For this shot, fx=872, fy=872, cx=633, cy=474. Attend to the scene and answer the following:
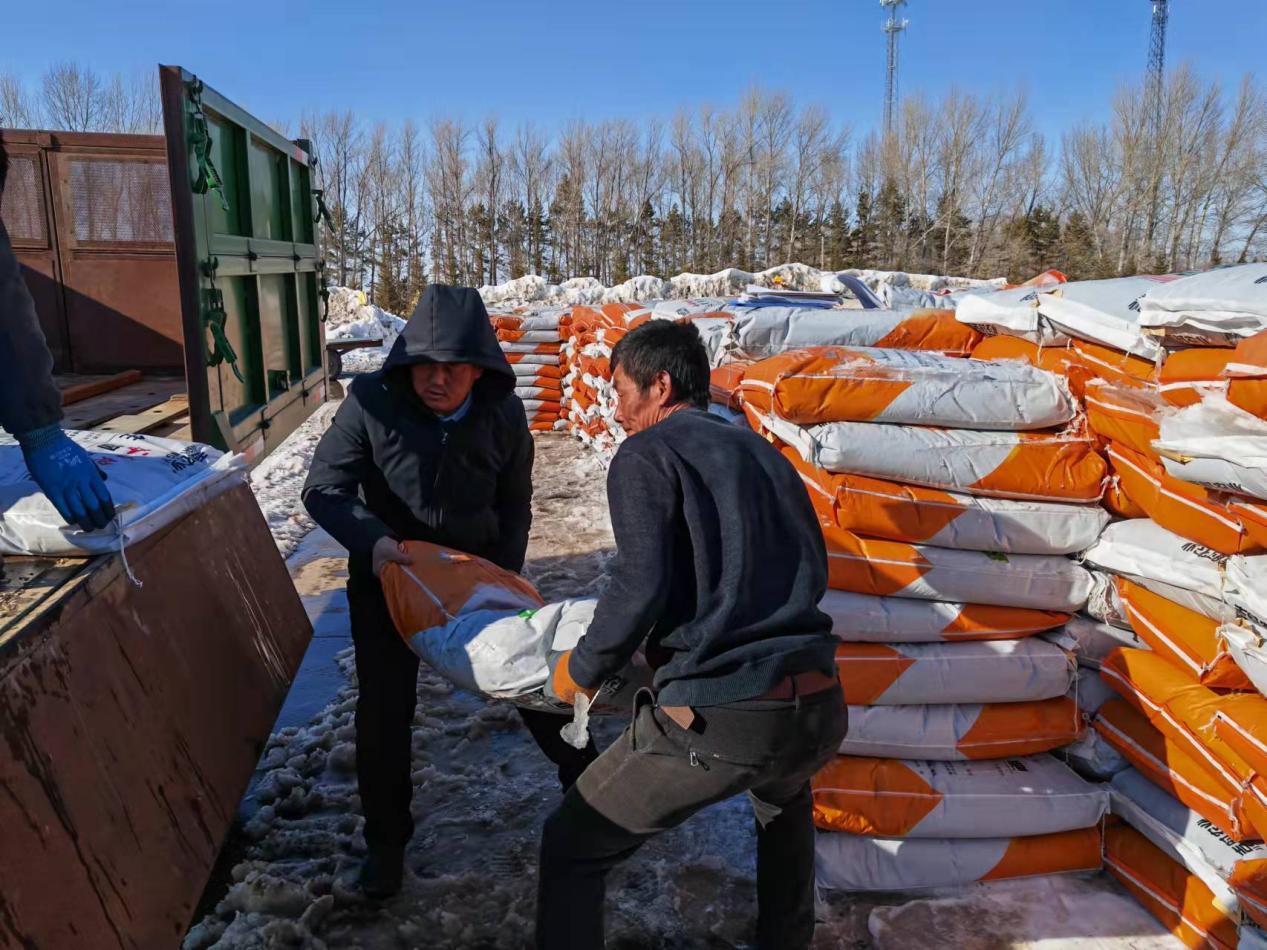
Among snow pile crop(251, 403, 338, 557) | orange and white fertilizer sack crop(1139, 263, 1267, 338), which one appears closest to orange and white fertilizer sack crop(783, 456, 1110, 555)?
orange and white fertilizer sack crop(1139, 263, 1267, 338)

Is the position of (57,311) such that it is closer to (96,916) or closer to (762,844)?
(96,916)

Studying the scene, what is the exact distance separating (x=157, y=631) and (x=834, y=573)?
1824 millimetres

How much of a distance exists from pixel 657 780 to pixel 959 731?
4.07ft

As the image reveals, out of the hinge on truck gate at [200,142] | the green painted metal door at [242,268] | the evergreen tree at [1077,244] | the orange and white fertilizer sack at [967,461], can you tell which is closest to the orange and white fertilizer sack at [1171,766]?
the orange and white fertilizer sack at [967,461]

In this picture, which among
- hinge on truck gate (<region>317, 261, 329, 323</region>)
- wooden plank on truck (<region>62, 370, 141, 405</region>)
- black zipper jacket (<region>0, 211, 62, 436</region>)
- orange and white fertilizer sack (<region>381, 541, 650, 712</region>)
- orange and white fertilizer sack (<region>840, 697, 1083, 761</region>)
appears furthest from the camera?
hinge on truck gate (<region>317, 261, 329, 323</region>)

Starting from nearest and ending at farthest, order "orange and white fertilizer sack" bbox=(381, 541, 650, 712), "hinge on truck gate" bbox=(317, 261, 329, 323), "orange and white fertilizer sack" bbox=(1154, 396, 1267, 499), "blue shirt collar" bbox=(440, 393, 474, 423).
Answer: "orange and white fertilizer sack" bbox=(1154, 396, 1267, 499), "orange and white fertilizer sack" bbox=(381, 541, 650, 712), "blue shirt collar" bbox=(440, 393, 474, 423), "hinge on truck gate" bbox=(317, 261, 329, 323)

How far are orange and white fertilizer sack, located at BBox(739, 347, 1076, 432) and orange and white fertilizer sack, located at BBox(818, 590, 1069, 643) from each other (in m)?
0.54

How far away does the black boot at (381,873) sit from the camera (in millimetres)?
2414

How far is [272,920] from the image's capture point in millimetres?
2303

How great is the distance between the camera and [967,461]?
102 inches

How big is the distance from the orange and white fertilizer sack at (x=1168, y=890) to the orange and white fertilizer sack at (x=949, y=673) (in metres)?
0.46

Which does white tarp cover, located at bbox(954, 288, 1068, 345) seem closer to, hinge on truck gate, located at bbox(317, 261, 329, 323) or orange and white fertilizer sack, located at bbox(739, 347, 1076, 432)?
orange and white fertilizer sack, located at bbox(739, 347, 1076, 432)

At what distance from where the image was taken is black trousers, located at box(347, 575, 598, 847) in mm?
2400

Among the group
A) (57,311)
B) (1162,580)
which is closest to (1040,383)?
(1162,580)
